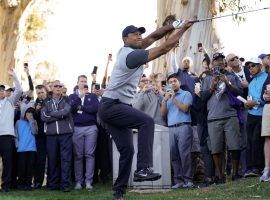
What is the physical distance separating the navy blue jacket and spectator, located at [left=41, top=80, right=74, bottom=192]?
240 millimetres

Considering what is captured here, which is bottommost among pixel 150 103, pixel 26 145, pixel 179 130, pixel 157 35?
pixel 26 145

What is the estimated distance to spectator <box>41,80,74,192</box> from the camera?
16.4 metres

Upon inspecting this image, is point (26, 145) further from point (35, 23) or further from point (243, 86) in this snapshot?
point (35, 23)

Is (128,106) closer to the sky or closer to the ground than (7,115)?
closer to the sky

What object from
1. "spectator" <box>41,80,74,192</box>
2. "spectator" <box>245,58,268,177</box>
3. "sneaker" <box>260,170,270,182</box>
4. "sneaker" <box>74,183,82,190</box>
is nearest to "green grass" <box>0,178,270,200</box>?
"sneaker" <box>260,170,270,182</box>

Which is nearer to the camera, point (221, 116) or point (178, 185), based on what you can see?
point (221, 116)

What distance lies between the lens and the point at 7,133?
662 inches

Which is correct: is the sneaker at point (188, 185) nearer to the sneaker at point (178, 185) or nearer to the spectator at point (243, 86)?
the sneaker at point (178, 185)

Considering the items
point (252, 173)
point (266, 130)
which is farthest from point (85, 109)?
point (266, 130)

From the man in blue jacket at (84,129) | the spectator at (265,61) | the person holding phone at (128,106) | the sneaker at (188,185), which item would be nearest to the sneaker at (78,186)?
the man in blue jacket at (84,129)

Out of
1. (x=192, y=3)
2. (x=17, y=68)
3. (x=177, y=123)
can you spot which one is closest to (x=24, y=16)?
(x=17, y=68)

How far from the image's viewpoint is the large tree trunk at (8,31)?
27.4 metres

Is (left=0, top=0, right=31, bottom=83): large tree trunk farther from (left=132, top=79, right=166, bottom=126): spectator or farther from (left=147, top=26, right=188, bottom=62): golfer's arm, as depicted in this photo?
(left=147, top=26, right=188, bottom=62): golfer's arm

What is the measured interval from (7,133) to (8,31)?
11668 millimetres
